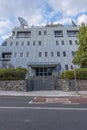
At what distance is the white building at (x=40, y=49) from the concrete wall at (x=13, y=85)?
1178 inches

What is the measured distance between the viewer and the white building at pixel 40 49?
60438 millimetres

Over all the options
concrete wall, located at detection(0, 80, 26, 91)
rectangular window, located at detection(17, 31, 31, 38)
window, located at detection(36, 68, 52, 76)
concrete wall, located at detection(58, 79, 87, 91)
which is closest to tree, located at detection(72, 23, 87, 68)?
concrete wall, located at detection(58, 79, 87, 91)

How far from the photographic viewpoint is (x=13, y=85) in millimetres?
28203

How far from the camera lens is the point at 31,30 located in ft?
221

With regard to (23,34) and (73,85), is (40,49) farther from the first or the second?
(73,85)

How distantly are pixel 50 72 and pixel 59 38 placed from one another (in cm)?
987

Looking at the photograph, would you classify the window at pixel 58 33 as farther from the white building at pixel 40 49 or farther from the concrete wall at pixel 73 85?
the concrete wall at pixel 73 85

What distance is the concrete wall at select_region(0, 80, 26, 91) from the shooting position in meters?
28.0

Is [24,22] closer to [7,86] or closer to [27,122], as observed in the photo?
[7,86]

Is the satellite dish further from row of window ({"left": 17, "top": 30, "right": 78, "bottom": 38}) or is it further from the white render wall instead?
the white render wall

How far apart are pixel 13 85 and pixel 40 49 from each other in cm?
3557

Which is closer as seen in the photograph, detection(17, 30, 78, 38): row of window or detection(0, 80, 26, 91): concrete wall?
detection(0, 80, 26, 91): concrete wall

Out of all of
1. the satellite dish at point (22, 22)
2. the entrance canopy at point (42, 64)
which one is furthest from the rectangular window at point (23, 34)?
the entrance canopy at point (42, 64)

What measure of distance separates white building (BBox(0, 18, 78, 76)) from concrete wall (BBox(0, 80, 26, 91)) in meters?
29.9
